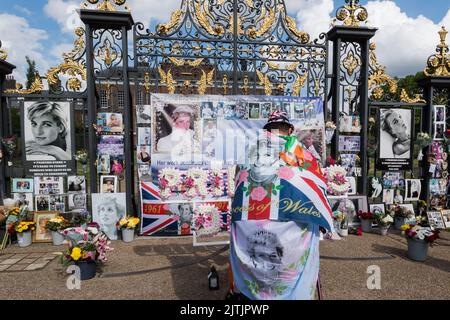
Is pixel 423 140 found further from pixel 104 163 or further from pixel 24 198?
pixel 24 198

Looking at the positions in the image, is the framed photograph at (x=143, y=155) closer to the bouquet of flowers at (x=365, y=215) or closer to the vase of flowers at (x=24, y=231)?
the vase of flowers at (x=24, y=231)

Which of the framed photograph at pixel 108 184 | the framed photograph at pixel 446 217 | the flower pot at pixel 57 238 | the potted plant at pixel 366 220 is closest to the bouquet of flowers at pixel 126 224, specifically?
the framed photograph at pixel 108 184

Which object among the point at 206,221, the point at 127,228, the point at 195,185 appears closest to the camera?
the point at 206,221

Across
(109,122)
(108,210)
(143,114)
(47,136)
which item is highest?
(143,114)

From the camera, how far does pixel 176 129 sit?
6.22 metres

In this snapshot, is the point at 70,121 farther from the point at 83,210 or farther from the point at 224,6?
the point at 224,6

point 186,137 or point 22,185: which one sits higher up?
point 186,137

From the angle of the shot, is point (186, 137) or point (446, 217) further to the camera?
point (446, 217)

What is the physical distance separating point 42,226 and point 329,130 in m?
6.79

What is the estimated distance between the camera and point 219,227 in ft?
15.8

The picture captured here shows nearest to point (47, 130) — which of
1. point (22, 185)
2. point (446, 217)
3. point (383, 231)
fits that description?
point (22, 185)

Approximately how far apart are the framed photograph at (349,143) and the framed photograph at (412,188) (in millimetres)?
1640
